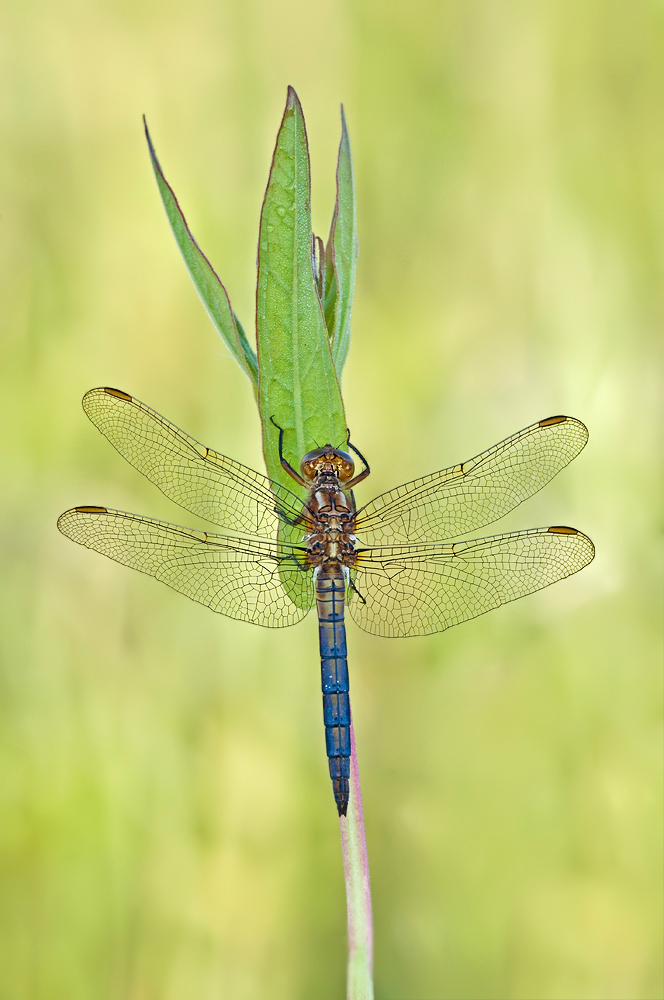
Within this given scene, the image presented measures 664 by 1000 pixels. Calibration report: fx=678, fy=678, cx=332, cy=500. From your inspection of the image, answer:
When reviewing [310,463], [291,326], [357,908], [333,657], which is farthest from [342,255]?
[357,908]

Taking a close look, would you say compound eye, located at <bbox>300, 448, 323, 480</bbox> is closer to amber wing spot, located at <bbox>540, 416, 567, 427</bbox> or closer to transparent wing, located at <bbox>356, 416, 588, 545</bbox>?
transparent wing, located at <bbox>356, 416, 588, 545</bbox>

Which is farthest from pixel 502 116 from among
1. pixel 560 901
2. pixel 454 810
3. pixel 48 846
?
pixel 48 846

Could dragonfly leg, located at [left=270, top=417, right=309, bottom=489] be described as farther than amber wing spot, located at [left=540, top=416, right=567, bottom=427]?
No

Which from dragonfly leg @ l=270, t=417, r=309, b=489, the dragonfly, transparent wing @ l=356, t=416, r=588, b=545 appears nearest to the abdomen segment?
the dragonfly

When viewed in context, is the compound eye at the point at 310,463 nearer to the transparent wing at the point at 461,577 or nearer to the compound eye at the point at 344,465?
the compound eye at the point at 344,465

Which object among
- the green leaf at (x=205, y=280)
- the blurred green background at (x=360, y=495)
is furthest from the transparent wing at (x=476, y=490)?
the green leaf at (x=205, y=280)

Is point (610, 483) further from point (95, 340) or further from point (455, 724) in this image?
point (95, 340)
